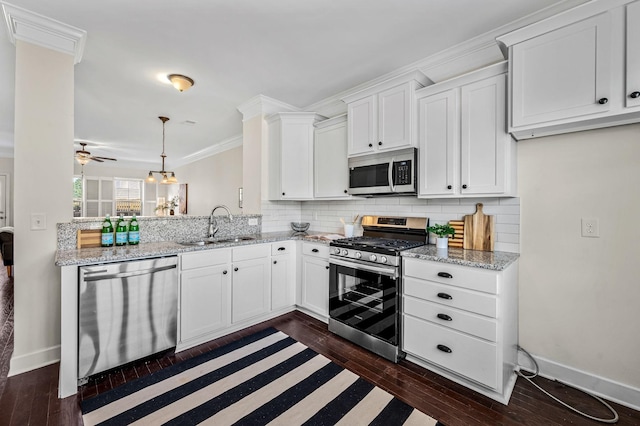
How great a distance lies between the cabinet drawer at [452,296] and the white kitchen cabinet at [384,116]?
4.12 feet

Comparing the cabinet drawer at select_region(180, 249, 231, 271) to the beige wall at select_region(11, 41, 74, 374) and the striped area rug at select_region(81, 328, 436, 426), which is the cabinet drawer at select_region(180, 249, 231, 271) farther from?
the beige wall at select_region(11, 41, 74, 374)

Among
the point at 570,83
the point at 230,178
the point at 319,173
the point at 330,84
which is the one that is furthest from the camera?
the point at 230,178

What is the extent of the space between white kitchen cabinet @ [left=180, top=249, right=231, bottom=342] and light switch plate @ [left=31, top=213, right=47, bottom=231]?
3.48 feet

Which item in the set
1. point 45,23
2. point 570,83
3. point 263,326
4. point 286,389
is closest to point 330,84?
point 570,83

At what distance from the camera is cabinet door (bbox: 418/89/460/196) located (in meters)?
2.39

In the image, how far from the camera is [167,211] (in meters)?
8.85

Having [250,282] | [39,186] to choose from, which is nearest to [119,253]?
[39,186]

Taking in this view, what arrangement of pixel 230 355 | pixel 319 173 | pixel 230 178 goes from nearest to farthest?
pixel 230 355 < pixel 319 173 < pixel 230 178

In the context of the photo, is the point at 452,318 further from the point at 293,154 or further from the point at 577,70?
the point at 293,154

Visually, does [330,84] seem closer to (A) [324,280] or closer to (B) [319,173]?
(B) [319,173]

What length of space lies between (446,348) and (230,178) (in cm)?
552

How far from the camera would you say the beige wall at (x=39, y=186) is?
2.19 metres

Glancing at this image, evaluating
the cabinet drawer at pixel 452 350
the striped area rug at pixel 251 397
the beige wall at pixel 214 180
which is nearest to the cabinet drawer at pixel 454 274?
the cabinet drawer at pixel 452 350

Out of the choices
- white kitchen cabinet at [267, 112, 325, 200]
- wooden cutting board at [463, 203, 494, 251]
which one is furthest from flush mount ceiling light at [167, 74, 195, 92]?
wooden cutting board at [463, 203, 494, 251]
